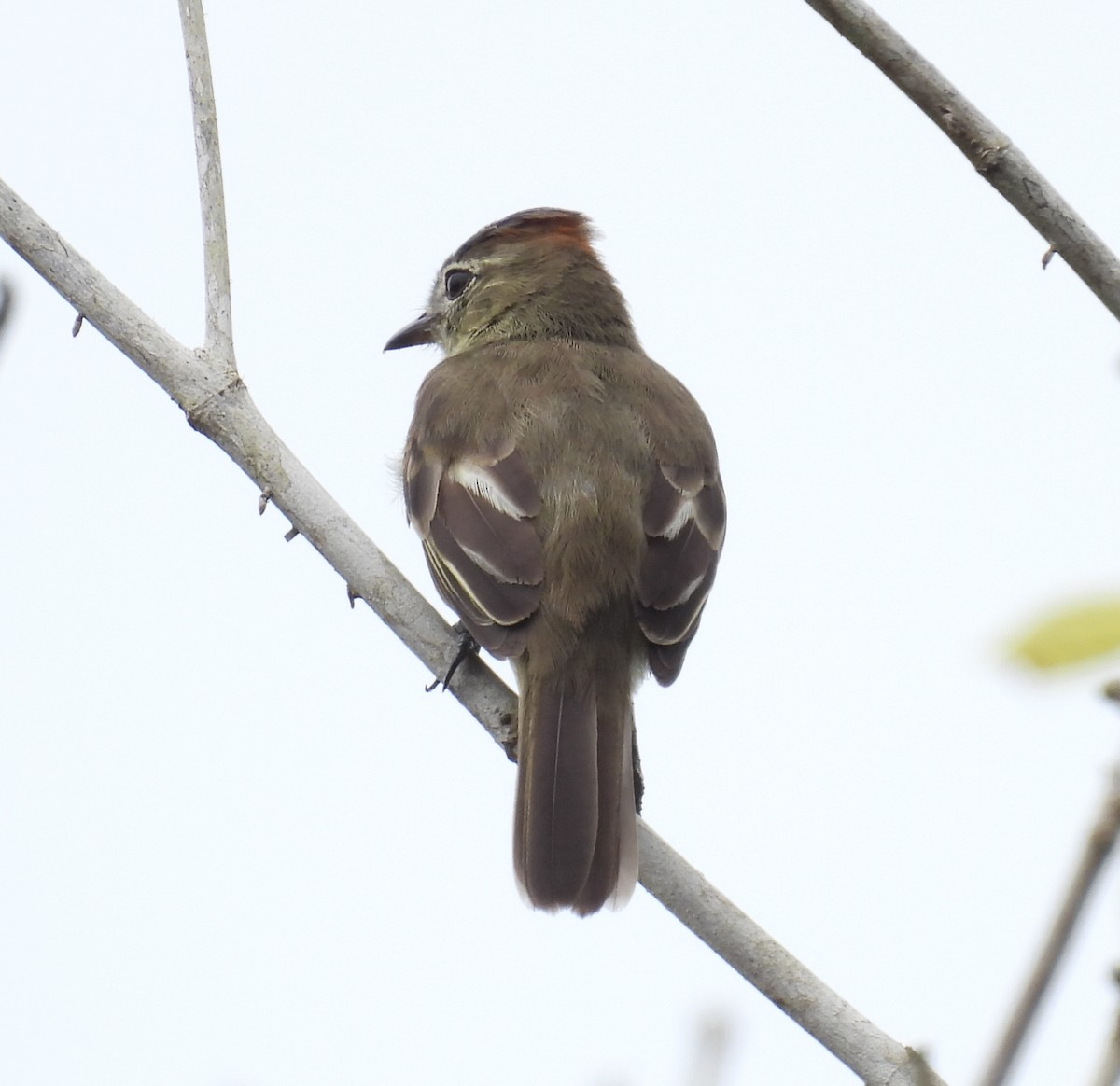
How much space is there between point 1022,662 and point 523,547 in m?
3.26

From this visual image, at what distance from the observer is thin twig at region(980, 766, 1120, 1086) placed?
145 centimetres

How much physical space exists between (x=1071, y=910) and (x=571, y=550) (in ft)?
11.6

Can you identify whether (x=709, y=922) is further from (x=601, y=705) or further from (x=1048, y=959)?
(x=1048, y=959)

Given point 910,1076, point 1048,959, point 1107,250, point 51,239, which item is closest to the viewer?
point 1048,959

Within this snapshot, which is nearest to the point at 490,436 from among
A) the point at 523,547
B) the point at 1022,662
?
the point at 523,547

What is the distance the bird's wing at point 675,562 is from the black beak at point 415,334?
218 cm

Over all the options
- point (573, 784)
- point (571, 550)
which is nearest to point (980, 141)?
point (571, 550)

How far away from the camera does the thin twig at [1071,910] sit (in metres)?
1.45

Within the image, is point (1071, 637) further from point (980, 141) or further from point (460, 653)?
point (460, 653)

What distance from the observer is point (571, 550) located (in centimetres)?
496

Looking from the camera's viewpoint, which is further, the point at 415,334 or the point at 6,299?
the point at 415,334

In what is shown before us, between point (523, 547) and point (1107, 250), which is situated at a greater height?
point (523, 547)

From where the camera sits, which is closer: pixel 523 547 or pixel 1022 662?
pixel 1022 662

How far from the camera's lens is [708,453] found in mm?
5754
